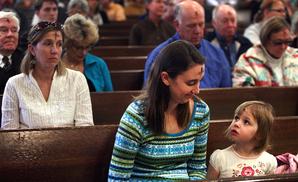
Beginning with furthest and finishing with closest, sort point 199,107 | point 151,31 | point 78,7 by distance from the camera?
1. point 151,31
2. point 78,7
3. point 199,107

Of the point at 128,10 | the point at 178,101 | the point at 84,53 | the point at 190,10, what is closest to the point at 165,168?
the point at 178,101

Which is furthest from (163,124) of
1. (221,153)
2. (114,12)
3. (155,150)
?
(114,12)

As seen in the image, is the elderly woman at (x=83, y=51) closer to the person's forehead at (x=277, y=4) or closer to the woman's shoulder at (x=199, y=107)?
the woman's shoulder at (x=199, y=107)

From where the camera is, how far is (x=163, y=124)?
2258 mm

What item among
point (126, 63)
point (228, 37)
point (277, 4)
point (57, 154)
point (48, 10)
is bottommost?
point (57, 154)

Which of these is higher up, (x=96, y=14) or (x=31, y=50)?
(x=96, y=14)

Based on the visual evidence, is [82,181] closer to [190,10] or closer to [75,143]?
[75,143]

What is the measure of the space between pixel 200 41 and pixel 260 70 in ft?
1.66

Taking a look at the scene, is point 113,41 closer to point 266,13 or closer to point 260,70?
point 266,13

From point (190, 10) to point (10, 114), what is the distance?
1733 millimetres

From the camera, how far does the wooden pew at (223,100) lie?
3.28 metres

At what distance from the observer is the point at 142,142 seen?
2.24 metres

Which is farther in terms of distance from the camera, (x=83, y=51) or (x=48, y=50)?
(x=83, y=51)

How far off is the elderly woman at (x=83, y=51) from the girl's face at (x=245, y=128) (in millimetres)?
1475
